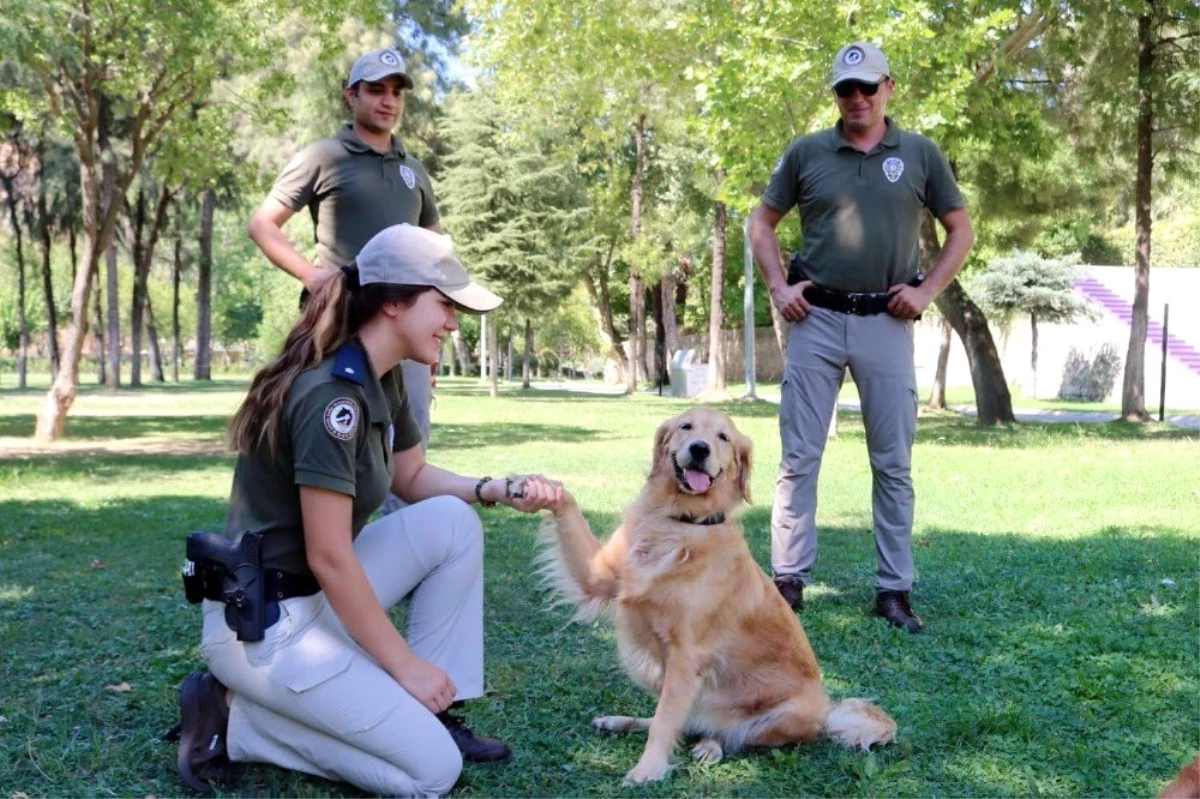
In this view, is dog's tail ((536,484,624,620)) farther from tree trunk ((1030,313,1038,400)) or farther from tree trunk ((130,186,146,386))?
tree trunk ((130,186,146,386))

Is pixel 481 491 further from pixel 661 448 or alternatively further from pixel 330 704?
pixel 330 704

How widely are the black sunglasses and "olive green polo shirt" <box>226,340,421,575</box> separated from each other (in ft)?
9.56

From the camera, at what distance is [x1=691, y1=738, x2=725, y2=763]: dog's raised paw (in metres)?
3.53

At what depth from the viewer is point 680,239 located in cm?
3609

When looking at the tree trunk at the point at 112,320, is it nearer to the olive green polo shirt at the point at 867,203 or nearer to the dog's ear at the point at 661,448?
the olive green polo shirt at the point at 867,203

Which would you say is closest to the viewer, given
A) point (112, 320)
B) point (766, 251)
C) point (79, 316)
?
point (766, 251)

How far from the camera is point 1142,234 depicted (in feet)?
61.1

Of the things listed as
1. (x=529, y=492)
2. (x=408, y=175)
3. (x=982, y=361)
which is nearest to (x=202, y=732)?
(x=529, y=492)

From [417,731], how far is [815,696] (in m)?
1.37

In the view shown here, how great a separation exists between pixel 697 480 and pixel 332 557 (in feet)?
4.79

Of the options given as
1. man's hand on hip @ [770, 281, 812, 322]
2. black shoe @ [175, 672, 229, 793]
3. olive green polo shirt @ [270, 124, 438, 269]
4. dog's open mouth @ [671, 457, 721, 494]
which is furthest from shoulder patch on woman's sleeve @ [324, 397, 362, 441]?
man's hand on hip @ [770, 281, 812, 322]

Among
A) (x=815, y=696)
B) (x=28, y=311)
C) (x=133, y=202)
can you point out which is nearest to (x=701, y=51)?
(x=815, y=696)

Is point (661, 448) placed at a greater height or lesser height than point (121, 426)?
greater

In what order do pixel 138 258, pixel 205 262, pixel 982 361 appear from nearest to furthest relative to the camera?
pixel 982 361, pixel 138 258, pixel 205 262
